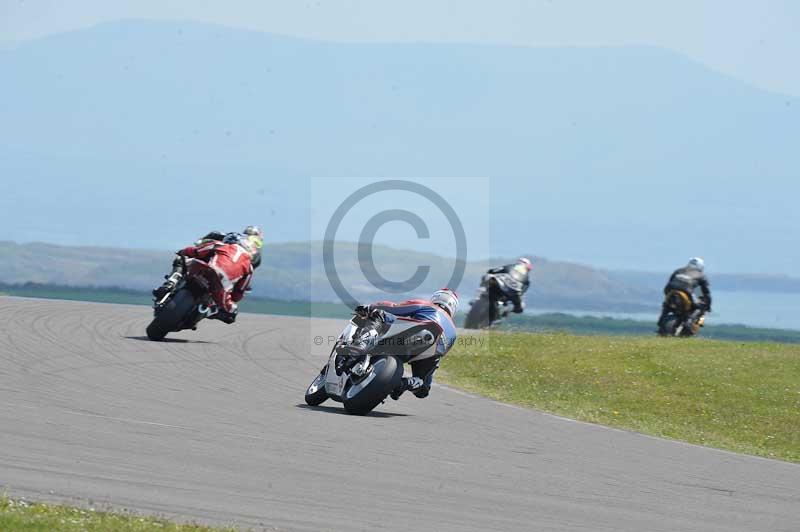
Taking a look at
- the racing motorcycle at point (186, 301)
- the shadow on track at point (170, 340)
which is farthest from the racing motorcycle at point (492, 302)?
the racing motorcycle at point (186, 301)

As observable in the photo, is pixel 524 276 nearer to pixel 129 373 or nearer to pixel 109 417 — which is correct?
pixel 129 373

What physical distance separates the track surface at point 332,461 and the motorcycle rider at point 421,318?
1.37ft

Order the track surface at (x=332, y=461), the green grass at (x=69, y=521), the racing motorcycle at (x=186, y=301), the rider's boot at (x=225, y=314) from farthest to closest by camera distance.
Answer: the rider's boot at (x=225, y=314), the racing motorcycle at (x=186, y=301), the track surface at (x=332, y=461), the green grass at (x=69, y=521)

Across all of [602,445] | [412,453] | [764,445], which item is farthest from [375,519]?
[764,445]

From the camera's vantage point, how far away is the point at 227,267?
73.7 feet

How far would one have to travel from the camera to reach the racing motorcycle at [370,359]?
1506 cm

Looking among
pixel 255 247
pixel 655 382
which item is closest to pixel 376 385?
pixel 655 382

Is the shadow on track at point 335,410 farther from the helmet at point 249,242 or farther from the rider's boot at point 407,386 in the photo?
the helmet at point 249,242

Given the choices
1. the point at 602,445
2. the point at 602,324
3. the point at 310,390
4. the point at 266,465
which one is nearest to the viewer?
the point at 266,465

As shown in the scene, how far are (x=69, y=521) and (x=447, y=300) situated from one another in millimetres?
8001

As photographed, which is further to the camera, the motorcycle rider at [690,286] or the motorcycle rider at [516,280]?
the motorcycle rider at [516,280]

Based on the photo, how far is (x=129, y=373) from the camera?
1767 cm

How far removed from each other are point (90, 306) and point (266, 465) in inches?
763

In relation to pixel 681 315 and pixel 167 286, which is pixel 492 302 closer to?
pixel 681 315
